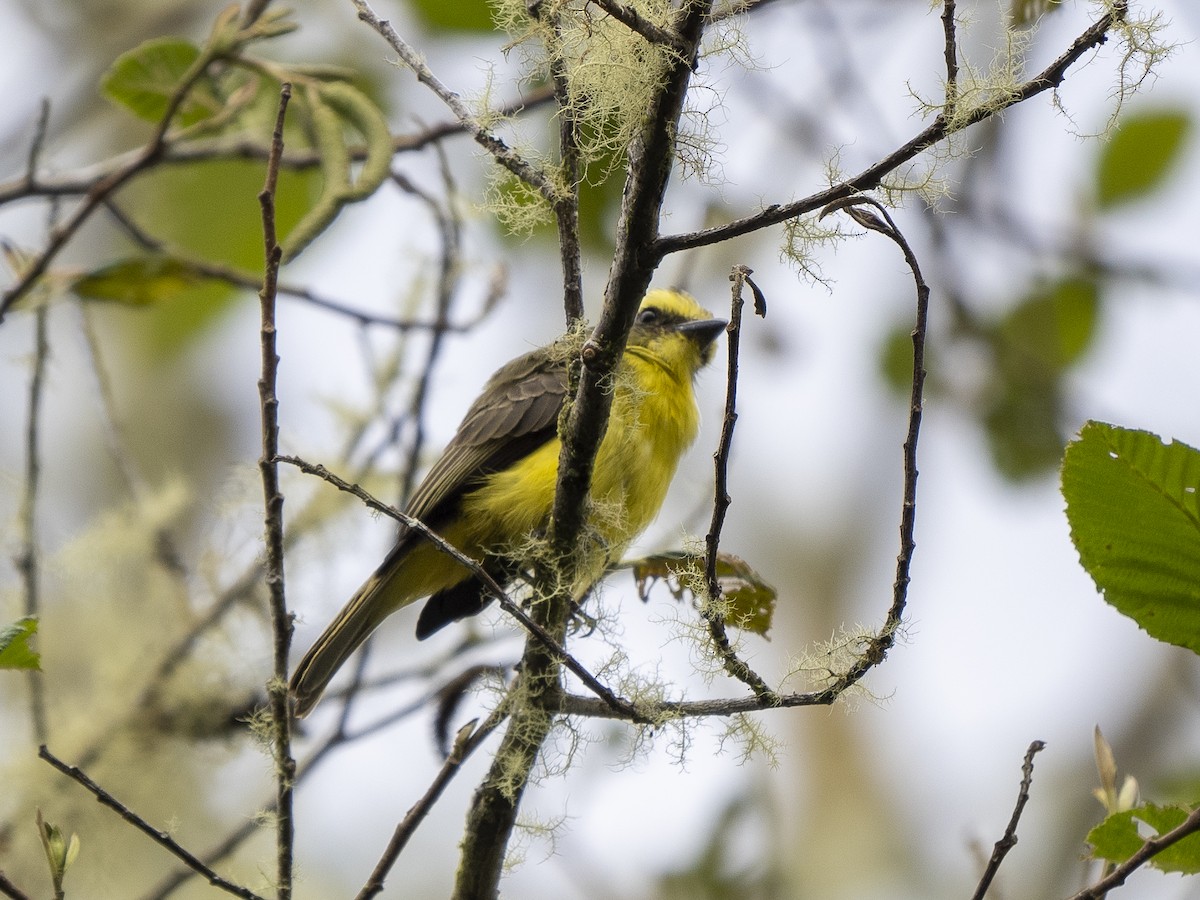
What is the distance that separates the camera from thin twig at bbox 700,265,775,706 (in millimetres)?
1836

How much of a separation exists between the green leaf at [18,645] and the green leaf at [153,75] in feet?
5.66

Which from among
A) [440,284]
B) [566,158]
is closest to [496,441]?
[440,284]

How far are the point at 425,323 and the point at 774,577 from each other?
5787 millimetres

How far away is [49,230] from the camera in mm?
3363

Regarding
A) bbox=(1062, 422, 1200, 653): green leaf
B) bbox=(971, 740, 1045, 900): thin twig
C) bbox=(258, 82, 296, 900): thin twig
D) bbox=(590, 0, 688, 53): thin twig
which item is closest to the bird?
bbox=(258, 82, 296, 900): thin twig

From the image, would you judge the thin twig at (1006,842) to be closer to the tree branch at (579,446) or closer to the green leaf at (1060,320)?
the tree branch at (579,446)

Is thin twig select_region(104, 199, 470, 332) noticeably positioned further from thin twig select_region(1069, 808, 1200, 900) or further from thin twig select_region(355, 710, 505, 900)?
thin twig select_region(1069, 808, 1200, 900)

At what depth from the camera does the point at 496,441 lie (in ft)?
12.2

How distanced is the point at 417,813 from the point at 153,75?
203 cm

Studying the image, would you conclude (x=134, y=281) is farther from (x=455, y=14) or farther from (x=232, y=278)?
(x=455, y=14)

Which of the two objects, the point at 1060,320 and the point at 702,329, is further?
the point at 1060,320

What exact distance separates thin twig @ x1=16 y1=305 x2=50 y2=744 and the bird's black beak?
2045 millimetres

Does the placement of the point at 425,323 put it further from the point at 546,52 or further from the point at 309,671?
the point at 546,52

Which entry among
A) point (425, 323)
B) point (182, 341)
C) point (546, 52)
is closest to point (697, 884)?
point (425, 323)
